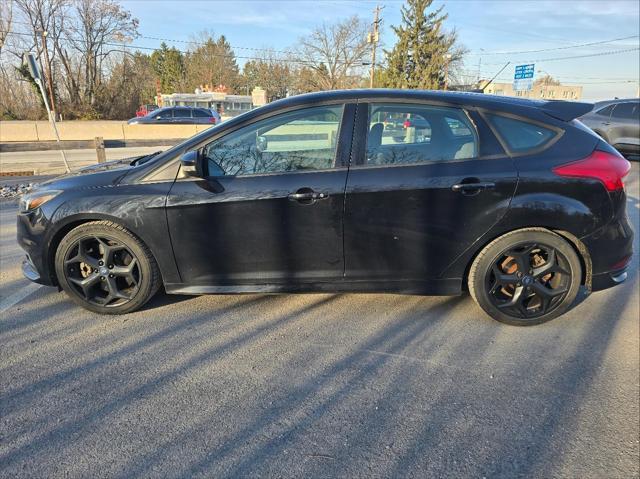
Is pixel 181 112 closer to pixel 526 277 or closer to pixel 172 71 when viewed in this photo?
pixel 526 277

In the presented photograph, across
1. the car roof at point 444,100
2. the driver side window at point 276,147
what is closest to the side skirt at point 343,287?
the driver side window at point 276,147

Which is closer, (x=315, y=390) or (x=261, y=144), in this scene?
(x=315, y=390)

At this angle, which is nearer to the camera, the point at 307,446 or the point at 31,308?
the point at 307,446

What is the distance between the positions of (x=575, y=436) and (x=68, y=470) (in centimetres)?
239

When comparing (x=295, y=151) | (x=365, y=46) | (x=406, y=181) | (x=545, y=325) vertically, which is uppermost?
(x=365, y=46)

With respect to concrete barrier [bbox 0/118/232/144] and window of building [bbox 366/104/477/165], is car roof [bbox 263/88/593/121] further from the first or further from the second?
concrete barrier [bbox 0/118/232/144]

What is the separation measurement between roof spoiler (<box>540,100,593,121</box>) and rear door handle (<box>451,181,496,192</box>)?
2.52 ft

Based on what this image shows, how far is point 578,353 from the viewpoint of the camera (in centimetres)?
279

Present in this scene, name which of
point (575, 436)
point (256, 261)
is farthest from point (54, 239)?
point (575, 436)

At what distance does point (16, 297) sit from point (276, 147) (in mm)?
2544

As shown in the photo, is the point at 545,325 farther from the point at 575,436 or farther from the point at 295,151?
the point at 295,151

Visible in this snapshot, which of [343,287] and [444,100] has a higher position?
[444,100]

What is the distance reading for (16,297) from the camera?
3523 mm

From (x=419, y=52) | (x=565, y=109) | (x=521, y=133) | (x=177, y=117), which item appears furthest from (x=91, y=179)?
(x=419, y=52)
